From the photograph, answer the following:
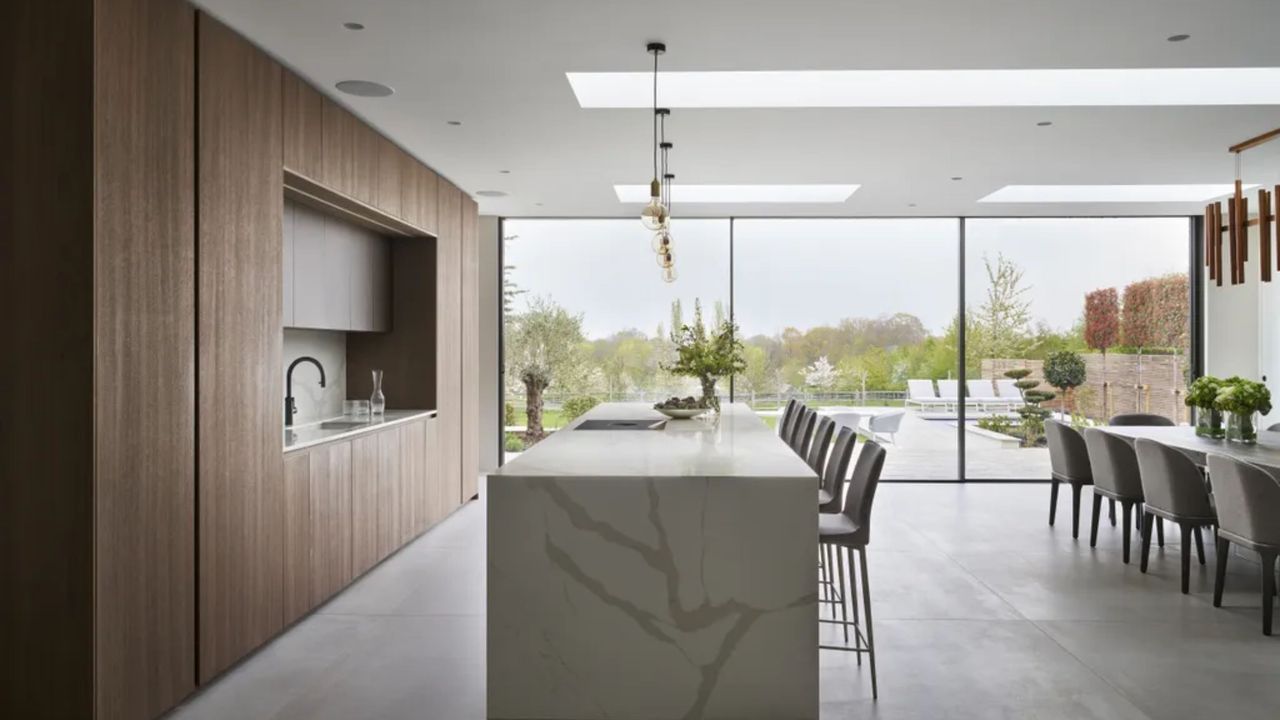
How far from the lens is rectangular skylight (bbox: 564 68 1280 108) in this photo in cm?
434

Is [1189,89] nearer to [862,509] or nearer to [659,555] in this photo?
[862,509]

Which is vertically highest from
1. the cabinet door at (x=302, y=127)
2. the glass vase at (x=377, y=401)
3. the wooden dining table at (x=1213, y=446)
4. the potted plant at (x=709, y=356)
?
the cabinet door at (x=302, y=127)

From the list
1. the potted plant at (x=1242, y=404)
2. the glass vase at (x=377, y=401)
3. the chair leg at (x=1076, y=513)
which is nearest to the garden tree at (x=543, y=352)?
the glass vase at (x=377, y=401)

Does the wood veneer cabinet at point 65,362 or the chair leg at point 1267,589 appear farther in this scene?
the chair leg at point 1267,589

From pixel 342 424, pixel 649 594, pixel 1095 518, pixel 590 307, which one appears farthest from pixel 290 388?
pixel 1095 518

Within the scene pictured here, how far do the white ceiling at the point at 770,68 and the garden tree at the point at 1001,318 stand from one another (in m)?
1.90

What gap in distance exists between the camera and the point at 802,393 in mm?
8305

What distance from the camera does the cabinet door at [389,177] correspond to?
16.2ft

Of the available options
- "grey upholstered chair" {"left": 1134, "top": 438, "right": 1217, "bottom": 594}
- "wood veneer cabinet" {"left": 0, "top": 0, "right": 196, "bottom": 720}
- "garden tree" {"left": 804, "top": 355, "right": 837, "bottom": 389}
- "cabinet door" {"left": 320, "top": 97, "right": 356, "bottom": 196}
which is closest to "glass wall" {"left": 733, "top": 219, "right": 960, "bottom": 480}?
"garden tree" {"left": 804, "top": 355, "right": 837, "bottom": 389}

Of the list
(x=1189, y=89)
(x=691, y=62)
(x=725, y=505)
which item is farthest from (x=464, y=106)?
(x=1189, y=89)

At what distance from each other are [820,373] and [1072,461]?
2.85 m

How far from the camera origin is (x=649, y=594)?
2756 mm

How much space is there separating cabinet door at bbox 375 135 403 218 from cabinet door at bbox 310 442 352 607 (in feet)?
5.14

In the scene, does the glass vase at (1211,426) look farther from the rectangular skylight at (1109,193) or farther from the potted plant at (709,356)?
the potted plant at (709,356)
